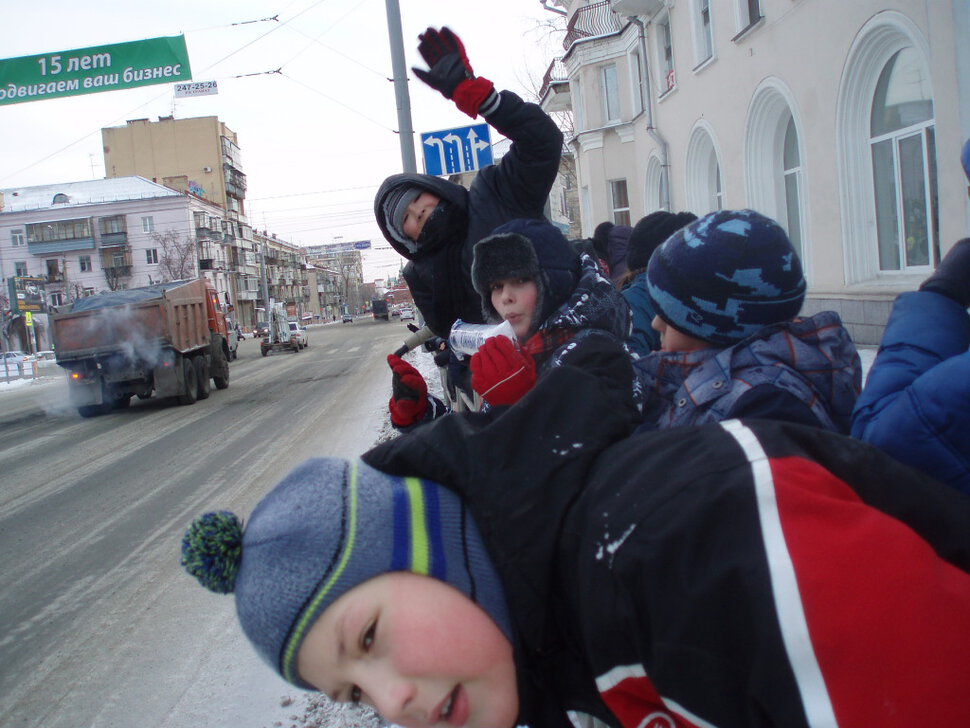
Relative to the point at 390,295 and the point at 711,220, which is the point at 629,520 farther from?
the point at 390,295

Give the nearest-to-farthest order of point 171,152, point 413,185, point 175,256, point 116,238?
point 413,185, point 175,256, point 116,238, point 171,152

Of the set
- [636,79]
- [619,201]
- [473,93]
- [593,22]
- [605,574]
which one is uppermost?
[593,22]

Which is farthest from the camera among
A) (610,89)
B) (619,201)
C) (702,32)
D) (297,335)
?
(297,335)

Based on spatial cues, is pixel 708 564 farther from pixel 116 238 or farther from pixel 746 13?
pixel 116 238

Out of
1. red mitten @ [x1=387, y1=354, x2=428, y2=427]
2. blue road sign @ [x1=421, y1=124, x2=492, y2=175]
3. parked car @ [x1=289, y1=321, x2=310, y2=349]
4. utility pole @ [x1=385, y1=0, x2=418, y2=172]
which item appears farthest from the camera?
parked car @ [x1=289, y1=321, x2=310, y2=349]

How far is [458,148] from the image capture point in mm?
9062

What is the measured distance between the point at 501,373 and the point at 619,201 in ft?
72.7

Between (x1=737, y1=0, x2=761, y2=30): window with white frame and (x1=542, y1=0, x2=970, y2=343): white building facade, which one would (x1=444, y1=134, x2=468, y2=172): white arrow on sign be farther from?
(x1=737, y1=0, x2=761, y2=30): window with white frame

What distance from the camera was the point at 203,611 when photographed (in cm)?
445

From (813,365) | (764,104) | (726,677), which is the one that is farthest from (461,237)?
(764,104)

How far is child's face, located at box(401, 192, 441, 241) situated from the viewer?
2615 mm

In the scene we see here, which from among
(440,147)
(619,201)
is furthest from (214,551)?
(619,201)

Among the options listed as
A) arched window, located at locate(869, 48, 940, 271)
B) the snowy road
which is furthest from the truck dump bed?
arched window, located at locate(869, 48, 940, 271)

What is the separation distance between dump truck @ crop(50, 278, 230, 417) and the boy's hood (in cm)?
1338
